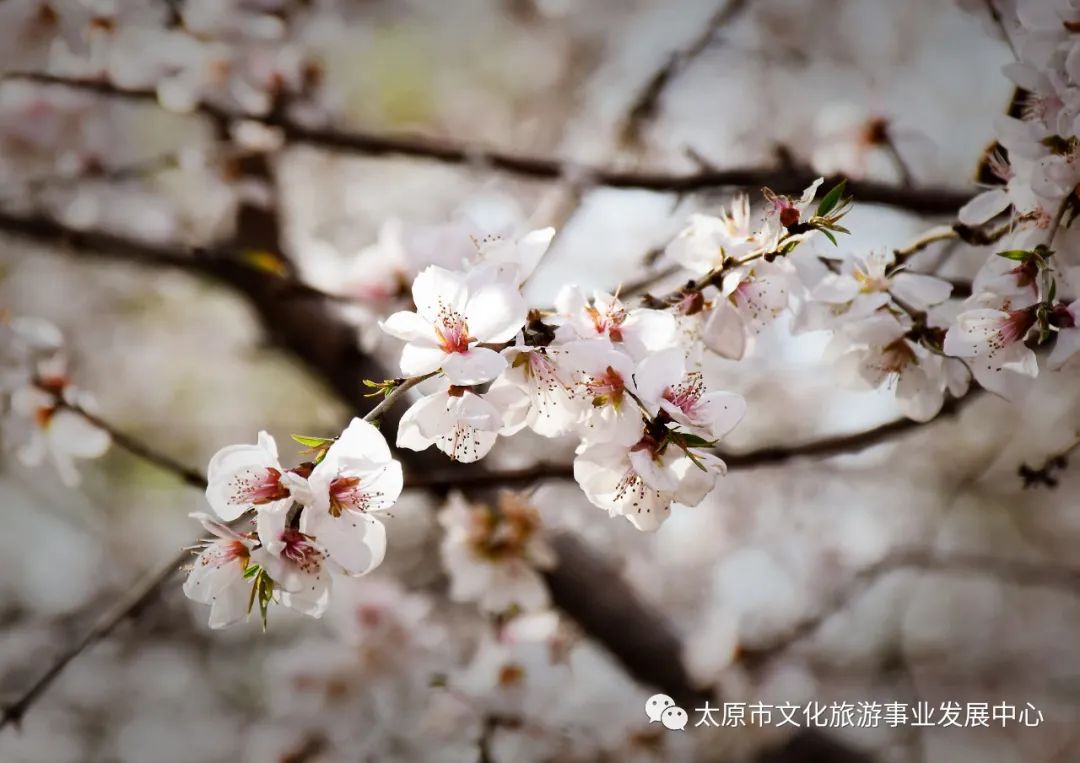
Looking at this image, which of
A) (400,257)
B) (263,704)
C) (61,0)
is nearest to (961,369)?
(400,257)

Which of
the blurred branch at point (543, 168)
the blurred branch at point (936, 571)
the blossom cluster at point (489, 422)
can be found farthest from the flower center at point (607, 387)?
the blurred branch at point (936, 571)

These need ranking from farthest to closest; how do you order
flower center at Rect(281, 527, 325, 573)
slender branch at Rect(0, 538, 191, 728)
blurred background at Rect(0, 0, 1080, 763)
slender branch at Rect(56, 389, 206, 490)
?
1. blurred background at Rect(0, 0, 1080, 763)
2. slender branch at Rect(0, 538, 191, 728)
3. slender branch at Rect(56, 389, 206, 490)
4. flower center at Rect(281, 527, 325, 573)

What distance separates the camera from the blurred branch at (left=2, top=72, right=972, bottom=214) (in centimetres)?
97

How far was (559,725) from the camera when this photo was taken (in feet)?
3.50

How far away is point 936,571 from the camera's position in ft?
3.88

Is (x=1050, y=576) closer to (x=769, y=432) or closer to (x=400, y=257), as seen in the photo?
(x=769, y=432)

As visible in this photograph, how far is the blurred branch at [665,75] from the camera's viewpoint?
119 cm

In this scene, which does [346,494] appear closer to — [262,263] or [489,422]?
[489,422]

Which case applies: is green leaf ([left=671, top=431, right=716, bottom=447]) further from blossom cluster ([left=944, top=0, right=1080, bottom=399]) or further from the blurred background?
the blurred background

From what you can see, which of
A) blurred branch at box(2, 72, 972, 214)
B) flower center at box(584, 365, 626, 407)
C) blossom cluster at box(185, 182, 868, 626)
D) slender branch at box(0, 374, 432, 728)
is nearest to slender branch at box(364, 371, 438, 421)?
blossom cluster at box(185, 182, 868, 626)

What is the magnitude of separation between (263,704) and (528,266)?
918 mm

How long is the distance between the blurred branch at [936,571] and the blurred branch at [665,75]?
74cm

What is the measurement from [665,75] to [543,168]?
0.23 meters

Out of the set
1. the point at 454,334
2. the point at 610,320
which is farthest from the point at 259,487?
the point at 610,320
